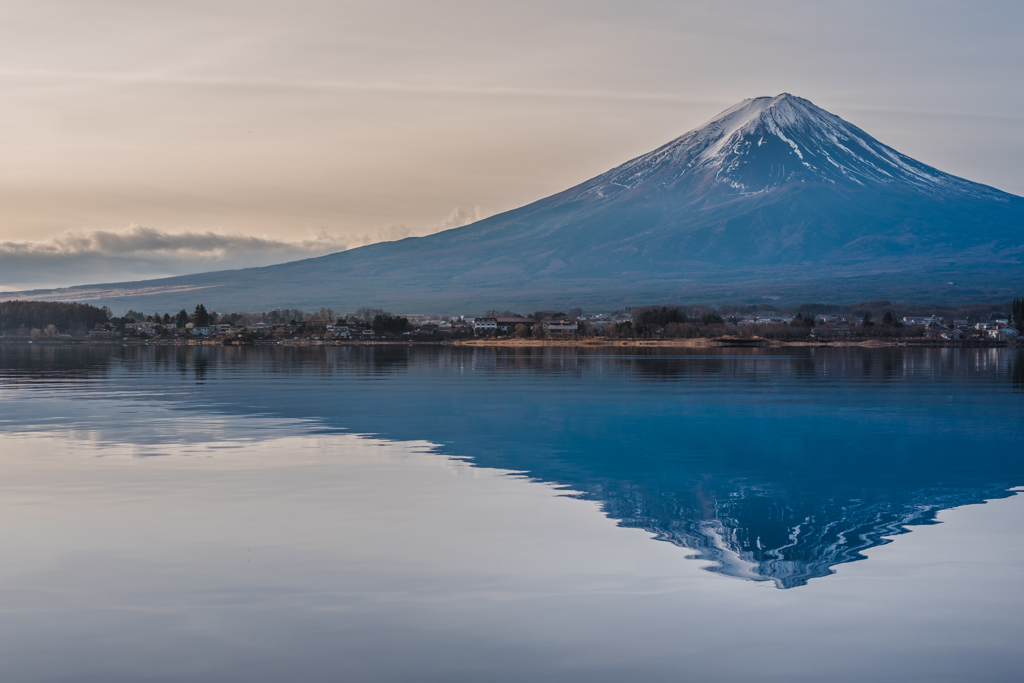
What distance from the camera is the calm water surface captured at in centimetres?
794

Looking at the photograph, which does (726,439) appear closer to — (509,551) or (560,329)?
(509,551)

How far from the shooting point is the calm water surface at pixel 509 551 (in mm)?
7941

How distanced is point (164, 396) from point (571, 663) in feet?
96.0

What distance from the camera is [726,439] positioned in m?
22.3

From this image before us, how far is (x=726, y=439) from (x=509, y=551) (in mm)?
12065

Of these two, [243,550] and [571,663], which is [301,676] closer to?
[571,663]

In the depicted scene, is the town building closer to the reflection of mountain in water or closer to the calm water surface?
the reflection of mountain in water

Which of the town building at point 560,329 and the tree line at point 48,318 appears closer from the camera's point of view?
the town building at point 560,329

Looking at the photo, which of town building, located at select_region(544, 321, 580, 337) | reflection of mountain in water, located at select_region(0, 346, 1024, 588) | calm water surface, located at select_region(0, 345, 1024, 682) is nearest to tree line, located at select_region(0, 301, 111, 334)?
town building, located at select_region(544, 321, 580, 337)

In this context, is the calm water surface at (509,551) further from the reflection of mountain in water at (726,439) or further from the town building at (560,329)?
the town building at (560,329)

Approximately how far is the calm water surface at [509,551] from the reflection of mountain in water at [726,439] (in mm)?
113

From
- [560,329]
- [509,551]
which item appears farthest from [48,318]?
[509,551]

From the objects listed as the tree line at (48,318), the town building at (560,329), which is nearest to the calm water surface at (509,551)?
the town building at (560,329)

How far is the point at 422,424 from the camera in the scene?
1001 inches
